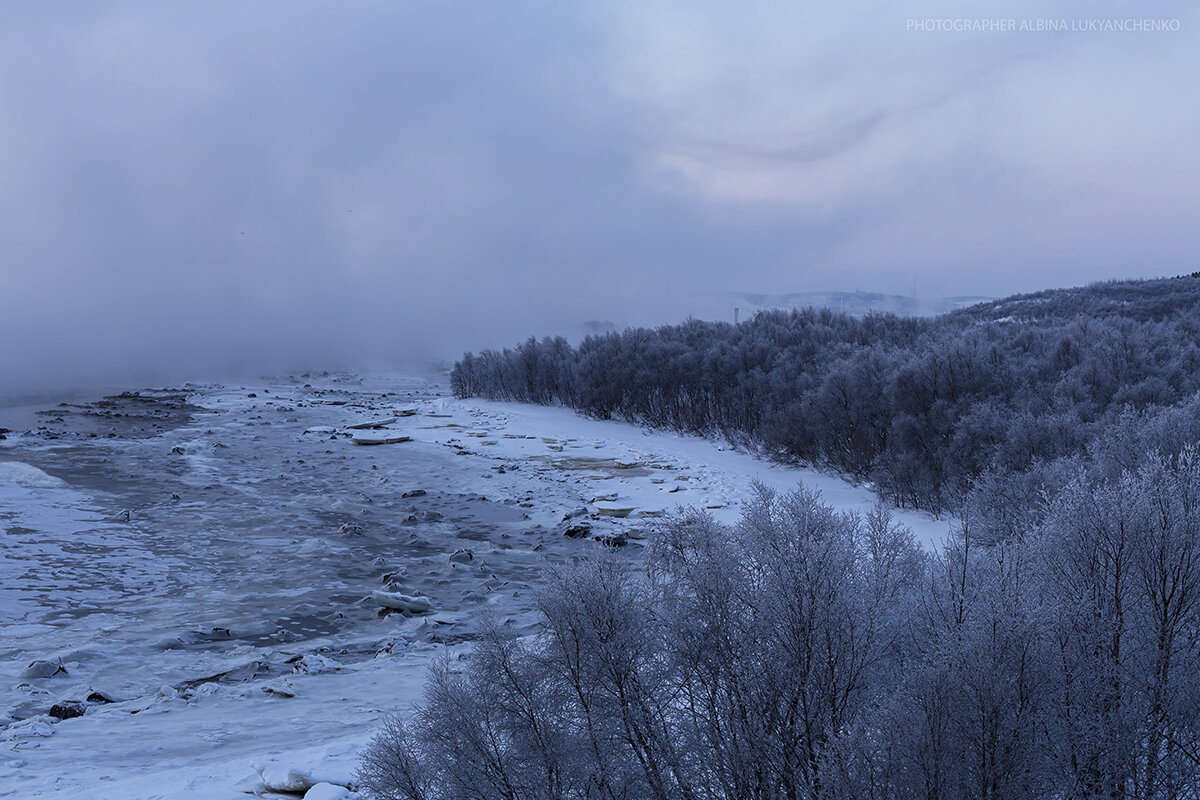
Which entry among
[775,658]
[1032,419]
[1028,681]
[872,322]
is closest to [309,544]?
[775,658]

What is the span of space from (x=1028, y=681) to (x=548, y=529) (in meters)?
10.5

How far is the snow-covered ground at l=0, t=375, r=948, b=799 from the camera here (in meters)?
5.60

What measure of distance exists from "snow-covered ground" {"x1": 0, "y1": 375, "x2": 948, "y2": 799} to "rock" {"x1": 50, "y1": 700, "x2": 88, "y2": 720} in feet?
0.29

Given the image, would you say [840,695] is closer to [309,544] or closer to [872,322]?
[309,544]

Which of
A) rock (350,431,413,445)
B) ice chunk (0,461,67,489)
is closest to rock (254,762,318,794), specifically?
ice chunk (0,461,67,489)

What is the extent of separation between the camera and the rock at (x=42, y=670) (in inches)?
268

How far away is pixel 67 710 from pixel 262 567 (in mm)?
5080

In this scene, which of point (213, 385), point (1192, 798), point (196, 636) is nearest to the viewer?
point (1192, 798)

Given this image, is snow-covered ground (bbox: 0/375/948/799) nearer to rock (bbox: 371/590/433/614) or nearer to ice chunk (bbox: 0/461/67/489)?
ice chunk (bbox: 0/461/67/489)

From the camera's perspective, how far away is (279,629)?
843 centimetres

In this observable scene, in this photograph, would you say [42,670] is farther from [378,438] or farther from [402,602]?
[378,438]

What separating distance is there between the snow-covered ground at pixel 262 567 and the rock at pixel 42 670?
15 millimetres

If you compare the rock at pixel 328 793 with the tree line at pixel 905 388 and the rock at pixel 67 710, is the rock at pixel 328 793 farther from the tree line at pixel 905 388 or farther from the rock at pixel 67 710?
the tree line at pixel 905 388

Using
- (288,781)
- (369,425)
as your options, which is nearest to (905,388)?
(288,781)
